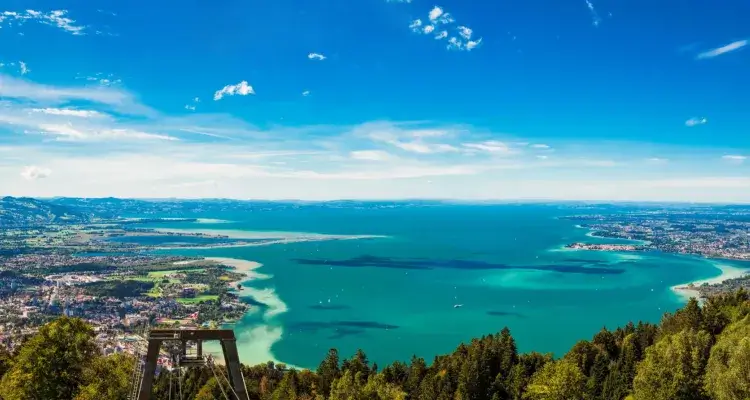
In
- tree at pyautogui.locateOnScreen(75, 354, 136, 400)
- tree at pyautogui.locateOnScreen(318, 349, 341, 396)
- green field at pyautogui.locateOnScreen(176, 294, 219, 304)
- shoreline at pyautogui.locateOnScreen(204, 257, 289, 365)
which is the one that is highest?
tree at pyautogui.locateOnScreen(75, 354, 136, 400)

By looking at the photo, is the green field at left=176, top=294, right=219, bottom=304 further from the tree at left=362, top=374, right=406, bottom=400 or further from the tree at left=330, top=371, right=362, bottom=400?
the tree at left=362, top=374, right=406, bottom=400

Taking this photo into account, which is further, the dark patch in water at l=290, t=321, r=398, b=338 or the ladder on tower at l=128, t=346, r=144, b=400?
the dark patch in water at l=290, t=321, r=398, b=338

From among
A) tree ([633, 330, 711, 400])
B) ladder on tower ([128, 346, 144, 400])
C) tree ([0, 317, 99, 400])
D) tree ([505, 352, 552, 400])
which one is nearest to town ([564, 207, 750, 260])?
tree ([505, 352, 552, 400])

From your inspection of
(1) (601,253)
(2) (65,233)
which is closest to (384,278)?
(1) (601,253)

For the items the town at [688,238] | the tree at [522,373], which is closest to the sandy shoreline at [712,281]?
the town at [688,238]

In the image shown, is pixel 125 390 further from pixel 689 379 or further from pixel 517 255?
pixel 517 255

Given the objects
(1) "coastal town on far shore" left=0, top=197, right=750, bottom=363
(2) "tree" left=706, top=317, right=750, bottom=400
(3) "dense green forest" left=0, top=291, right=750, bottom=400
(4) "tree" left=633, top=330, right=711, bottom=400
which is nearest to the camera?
(3) "dense green forest" left=0, top=291, right=750, bottom=400
